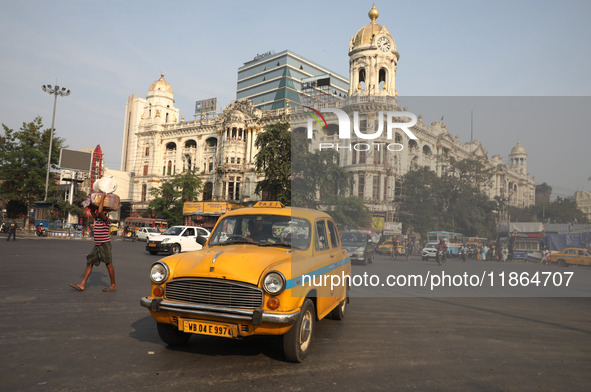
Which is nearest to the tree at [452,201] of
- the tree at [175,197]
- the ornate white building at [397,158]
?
the ornate white building at [397,158]

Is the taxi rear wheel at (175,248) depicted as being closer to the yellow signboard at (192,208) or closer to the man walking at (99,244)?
the man walking at (99,244)

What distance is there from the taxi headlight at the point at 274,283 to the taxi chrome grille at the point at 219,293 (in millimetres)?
89

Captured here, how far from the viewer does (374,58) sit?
147 feet

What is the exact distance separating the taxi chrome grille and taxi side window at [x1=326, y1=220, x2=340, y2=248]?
7.57ft

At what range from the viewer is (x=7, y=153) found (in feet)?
137

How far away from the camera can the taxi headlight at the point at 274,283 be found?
4.14m

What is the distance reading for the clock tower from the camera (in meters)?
44.7

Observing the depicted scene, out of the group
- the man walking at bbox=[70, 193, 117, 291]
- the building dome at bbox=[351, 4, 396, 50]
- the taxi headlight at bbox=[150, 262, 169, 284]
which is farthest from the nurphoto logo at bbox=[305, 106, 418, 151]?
the building dome at bbox=[351, 4, 396, 50]

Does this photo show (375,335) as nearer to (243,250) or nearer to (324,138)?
(243,250)

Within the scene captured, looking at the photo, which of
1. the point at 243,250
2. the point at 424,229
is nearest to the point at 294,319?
the point at 243,250

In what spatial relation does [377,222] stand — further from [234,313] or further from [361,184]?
[234,313]

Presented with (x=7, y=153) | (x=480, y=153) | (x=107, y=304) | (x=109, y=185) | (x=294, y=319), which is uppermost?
(x=7, y=153)

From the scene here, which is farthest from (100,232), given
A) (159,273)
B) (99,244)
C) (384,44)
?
(384,44)

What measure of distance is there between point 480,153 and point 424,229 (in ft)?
8.19
